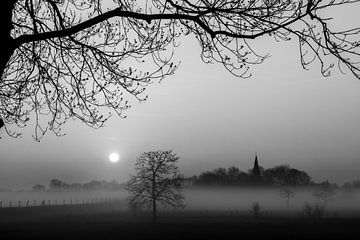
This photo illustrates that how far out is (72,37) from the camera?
9102 millimetres

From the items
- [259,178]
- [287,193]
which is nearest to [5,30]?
[287,193]

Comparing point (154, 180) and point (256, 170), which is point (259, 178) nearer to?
point (256, 170)

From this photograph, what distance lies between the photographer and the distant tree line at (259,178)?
142 metres

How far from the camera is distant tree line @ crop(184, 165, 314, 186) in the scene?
142375mm

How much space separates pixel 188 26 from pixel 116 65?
1632 millimetres

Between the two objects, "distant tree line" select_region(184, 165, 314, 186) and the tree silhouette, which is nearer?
the tree silhouette

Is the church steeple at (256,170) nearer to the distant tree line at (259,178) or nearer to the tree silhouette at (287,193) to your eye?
the distant tree line at (259,178)

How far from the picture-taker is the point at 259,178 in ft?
493

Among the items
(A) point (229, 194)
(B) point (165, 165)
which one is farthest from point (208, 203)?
(B) point (165, 165)

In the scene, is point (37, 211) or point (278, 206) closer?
point (37, 211)

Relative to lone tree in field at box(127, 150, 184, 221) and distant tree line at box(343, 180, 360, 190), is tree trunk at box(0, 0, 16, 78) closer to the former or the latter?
lone tree in field at box(127, 150, 184, 221)

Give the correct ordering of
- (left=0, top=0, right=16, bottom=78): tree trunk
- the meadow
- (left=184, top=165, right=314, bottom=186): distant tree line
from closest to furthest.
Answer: (left=0, top=0, right=16, bottom=78): tree trunk < the meadow < (left=184, top=165, right=314, bottom=186): distant tree line

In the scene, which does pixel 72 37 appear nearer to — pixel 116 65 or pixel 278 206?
pixel 116 65

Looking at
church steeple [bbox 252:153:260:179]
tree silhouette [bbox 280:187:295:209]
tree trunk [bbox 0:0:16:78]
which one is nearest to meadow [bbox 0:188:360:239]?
tree silhouette [bbox 280:187:295:209]
